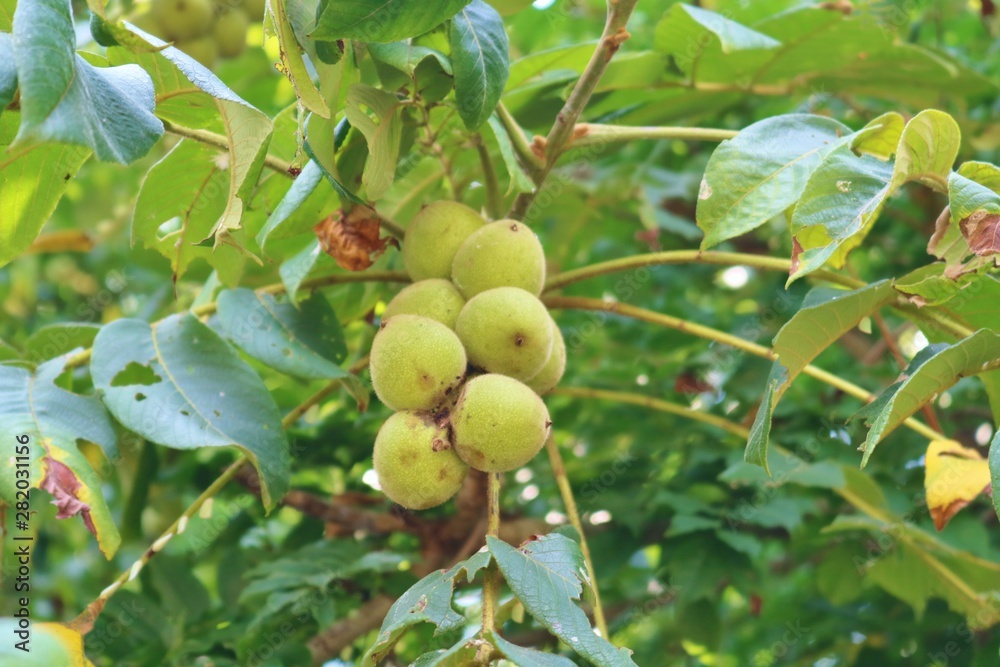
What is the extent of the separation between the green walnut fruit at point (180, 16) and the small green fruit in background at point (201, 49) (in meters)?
0.02

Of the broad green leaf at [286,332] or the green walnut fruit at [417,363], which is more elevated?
the green walnut fruit at [417,363]

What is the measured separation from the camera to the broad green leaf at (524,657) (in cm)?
102

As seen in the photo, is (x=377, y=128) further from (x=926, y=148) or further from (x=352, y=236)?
(x=926, y=148)

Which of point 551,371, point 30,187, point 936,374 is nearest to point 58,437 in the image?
point 30,187

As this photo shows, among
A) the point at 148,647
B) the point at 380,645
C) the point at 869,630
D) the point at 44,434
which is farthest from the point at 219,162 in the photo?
the point at 869,630

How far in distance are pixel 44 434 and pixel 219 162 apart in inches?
18.0

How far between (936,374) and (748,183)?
0.35m

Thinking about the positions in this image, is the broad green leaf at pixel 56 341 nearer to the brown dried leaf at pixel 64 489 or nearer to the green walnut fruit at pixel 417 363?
the brown dried leaf at pixel 64 489

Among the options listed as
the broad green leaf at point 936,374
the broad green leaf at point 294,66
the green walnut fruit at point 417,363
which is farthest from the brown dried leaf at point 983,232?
the broad green leaf at point 294,66

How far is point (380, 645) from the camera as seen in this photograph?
1092 millimetres

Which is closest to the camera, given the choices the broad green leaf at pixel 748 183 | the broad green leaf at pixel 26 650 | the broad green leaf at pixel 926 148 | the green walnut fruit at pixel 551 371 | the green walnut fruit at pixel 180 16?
the broad green leaf at pixel 26 650

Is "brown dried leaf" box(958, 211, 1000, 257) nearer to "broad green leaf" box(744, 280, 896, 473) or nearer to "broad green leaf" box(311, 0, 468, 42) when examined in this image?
"broad green leaf" box(744, 280, 896, 473)

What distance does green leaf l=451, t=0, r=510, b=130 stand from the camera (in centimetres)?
123

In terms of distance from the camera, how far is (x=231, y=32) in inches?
98.0
